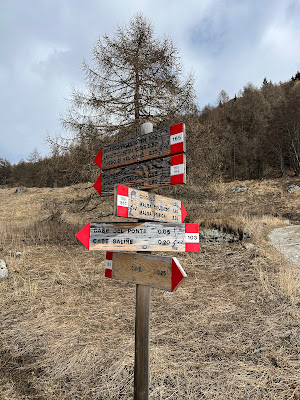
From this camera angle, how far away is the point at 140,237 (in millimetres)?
2023

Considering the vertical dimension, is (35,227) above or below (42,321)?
above

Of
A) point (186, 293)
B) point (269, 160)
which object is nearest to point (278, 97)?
point (269, 160)

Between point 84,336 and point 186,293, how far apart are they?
204 centimetres

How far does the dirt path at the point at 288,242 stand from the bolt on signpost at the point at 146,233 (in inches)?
211

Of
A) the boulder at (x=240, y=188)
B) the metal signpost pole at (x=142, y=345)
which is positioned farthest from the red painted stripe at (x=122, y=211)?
the boulder at (x=240, y=188)

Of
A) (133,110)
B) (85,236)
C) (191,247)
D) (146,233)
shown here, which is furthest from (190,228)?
(133,110)

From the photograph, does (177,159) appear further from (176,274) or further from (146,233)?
(176,274)

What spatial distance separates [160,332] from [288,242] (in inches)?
265

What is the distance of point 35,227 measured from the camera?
1053cm

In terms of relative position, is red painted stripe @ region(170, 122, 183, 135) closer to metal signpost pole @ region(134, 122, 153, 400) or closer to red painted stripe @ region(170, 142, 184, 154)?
red painted stripe @ region(170, 142, 184, 154)

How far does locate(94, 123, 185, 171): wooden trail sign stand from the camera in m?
2.26

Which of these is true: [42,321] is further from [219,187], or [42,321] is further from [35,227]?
[35,227]

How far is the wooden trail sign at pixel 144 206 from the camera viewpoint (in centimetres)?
187

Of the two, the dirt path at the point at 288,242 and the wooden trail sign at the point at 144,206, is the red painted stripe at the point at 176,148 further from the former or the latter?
the dirt path at the point at 288,242
